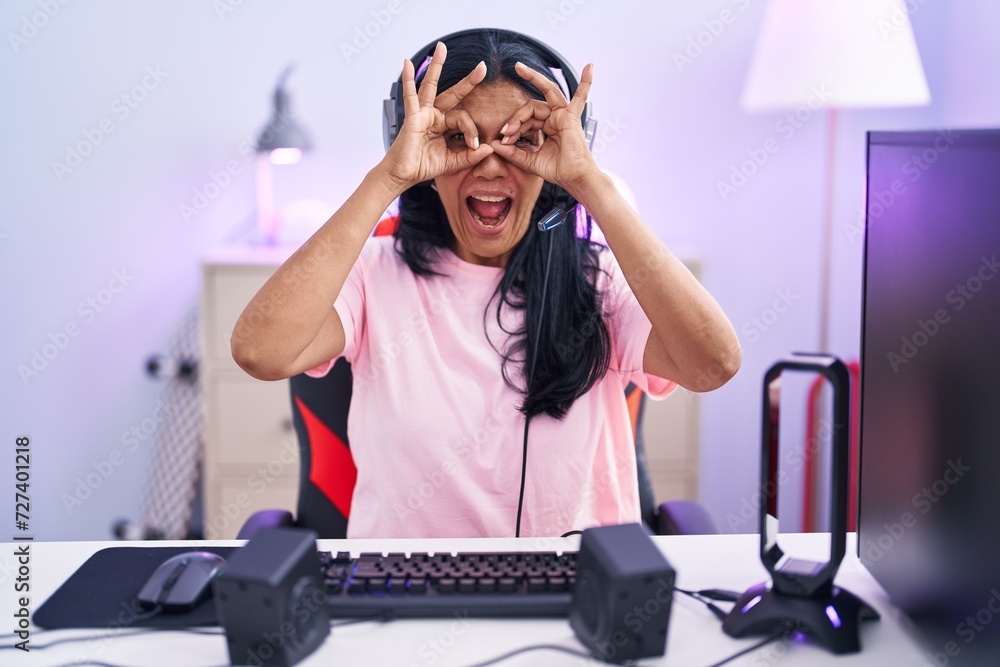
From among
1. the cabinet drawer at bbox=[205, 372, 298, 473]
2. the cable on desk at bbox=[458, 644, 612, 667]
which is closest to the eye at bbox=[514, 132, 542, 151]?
the cable on desk at bbox=[458, 644, 612, 667]

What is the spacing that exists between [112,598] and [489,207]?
70cm

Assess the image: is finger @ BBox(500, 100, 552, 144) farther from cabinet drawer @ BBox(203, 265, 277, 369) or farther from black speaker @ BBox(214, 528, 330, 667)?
cabinet drawer @ BBox(203, 265, 277, 369)

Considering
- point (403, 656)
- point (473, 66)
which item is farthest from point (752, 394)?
point (403, 656)

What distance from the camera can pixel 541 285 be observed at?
1.31m

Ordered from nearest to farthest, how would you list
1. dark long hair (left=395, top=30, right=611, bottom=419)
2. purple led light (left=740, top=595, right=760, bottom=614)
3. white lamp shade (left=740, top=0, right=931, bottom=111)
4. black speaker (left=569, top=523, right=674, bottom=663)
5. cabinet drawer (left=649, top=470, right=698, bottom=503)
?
black speaker (left=569, top=523, right=674, bottom=663), purple led light (left=740, top=595, right=760, bottom=614), dark long hair (left=395, top=30, right=611, bottom=419), white lamp shade (left=740, top=0, right=931, bottom=111), cabinet drawer (left=649, top=470, right=698, bottom=503)

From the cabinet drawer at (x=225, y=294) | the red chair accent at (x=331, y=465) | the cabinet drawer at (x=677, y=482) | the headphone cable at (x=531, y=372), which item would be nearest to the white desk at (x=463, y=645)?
the headphone cable at (x=531, y=372)

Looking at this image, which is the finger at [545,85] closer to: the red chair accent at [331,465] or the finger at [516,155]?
the finger at [516,155]

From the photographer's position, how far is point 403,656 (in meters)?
0.77

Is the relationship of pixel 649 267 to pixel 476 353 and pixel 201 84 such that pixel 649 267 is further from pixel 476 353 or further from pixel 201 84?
pixel 201 84

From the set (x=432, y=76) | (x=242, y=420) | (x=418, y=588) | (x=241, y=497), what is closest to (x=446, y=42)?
(x=432, y=76)

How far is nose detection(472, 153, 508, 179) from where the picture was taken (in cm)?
121

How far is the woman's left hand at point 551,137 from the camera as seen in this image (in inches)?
45.9

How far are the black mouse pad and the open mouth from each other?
1.86 ft

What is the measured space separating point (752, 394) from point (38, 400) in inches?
81.8
